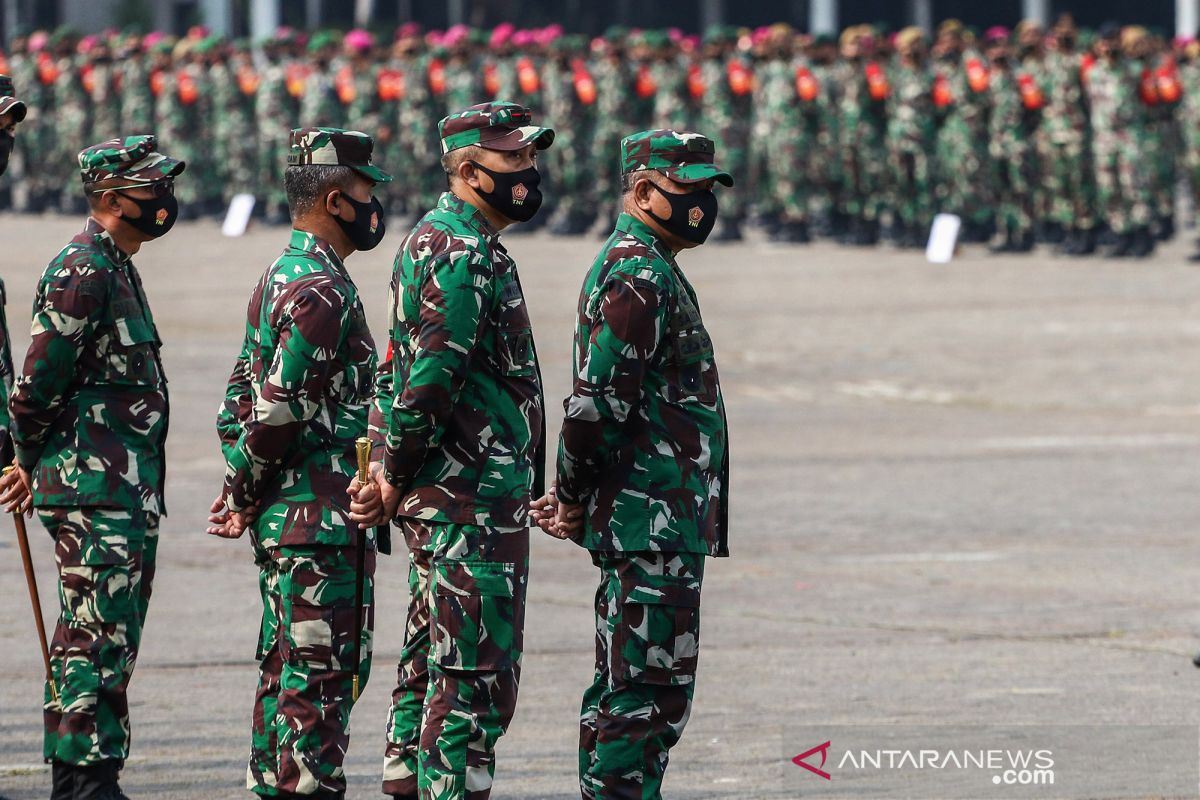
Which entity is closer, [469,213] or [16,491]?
[469,213]

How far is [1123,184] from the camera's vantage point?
22781 mm

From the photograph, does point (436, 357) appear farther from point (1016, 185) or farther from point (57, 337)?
point (1016, 185)

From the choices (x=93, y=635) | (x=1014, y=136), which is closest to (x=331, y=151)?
(x=93, y=635)

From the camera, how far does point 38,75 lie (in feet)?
103

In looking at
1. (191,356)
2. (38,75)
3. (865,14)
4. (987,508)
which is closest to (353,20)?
(865,14)

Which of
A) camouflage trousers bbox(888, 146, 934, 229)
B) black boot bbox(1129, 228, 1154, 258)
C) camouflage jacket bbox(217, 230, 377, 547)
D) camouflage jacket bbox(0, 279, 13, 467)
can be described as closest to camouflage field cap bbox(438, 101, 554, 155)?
camouflage jacket bbox(217, 230, 377, 547)

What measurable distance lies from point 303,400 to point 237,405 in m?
0.44

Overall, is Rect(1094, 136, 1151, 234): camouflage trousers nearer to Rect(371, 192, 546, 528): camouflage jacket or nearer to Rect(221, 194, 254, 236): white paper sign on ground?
Rect(221, 194, 254, 236): white paper sign on ground

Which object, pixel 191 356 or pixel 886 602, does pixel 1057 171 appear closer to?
pixel 191 356

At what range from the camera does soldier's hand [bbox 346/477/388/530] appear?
5.94m

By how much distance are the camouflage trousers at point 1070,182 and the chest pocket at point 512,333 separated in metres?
17.9

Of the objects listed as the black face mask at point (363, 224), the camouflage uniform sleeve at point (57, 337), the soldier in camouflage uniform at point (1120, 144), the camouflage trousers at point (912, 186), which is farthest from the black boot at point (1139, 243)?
the camouflage uniform sleeve at point (57, 337)

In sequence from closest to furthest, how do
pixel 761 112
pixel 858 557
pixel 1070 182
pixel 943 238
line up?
1. pixel 858 557
2. pixel 943 238
3. pixel 1070 182
4. pixel 761 112

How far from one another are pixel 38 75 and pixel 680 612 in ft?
87.9
